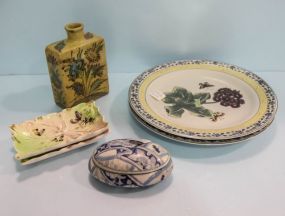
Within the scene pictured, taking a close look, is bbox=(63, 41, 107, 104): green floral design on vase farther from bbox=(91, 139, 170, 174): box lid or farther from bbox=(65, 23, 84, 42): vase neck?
bbox=(91, 139, 170, 174): box lid

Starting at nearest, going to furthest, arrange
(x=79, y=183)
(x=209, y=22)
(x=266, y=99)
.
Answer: (x=79, y=183) < (x=266, y=99) < (x=209, y=22)

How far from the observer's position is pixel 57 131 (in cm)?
65

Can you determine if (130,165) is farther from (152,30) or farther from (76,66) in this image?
(152,30)

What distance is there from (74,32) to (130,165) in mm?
298

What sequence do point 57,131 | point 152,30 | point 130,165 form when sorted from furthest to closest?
point 152,30
point 57,131
point 130,165

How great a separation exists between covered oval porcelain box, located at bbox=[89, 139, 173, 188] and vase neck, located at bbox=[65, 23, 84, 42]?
244mm

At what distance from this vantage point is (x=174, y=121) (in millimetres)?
670

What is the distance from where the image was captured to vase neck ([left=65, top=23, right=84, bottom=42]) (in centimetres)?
68

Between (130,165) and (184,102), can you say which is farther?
(184,102)

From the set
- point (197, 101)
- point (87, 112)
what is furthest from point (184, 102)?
point (87, 112)

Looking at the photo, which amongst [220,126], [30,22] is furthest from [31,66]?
[220,126]

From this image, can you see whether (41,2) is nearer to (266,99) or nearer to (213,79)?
(213,79)

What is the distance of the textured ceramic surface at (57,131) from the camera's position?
604mm

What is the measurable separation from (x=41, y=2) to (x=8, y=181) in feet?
1.31
